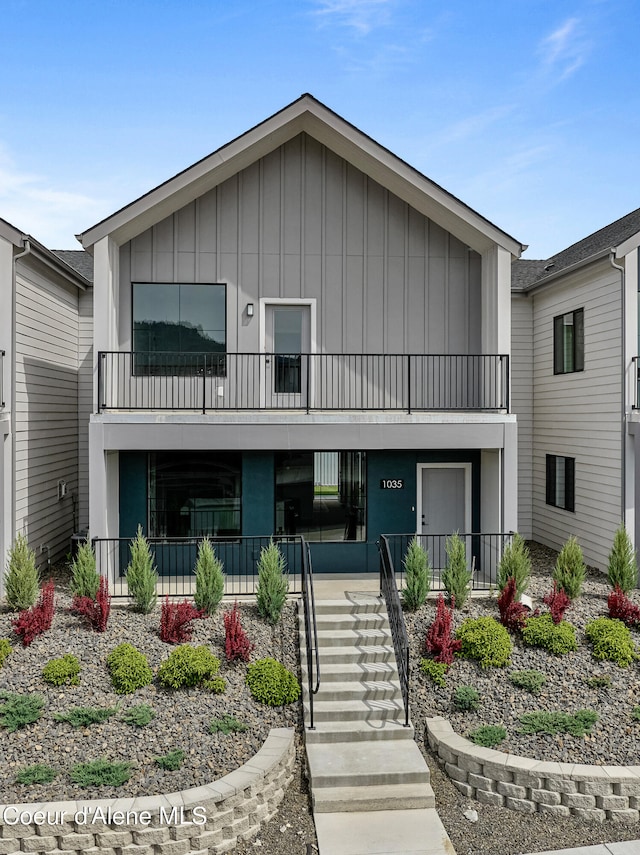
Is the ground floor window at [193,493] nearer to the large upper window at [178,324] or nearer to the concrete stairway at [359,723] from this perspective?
the large upper window at [178,324]

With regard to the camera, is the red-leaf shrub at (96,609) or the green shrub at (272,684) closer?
the green shrub at (272,684)

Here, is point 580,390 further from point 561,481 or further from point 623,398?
point 561,481

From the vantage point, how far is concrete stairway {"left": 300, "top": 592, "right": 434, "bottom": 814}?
698 centimetres

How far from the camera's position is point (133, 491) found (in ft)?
41.1

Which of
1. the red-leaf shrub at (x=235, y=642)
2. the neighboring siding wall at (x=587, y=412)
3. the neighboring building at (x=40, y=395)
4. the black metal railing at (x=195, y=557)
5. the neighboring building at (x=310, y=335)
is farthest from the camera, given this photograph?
the neighboring siding wall at (x=587, y=412)

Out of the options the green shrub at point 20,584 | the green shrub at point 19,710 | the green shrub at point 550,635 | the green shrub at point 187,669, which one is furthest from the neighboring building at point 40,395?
the green shrub at point 550,635

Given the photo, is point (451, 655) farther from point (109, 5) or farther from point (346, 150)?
point (109, 5)

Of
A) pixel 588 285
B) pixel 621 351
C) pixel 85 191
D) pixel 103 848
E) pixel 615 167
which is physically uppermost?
pixel 85 191

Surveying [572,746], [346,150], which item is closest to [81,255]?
[346,150]

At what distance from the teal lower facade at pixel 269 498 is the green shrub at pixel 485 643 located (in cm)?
360

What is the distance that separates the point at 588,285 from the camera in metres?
13.6

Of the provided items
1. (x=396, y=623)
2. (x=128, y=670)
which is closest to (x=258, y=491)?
(x=396, y=623)

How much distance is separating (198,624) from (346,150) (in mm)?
9008

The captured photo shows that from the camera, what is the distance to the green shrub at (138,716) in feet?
24.7
